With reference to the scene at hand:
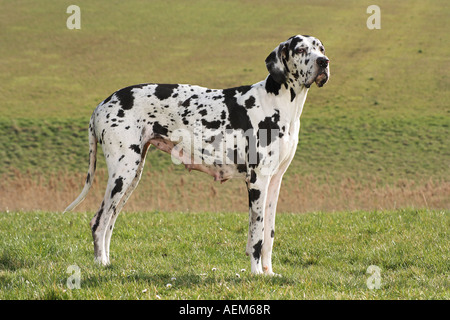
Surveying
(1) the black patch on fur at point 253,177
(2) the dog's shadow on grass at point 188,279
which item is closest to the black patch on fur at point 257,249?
(2) the dog's shadow on grass at point 188,279

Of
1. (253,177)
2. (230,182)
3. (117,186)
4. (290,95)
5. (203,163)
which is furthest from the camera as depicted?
(230,182)

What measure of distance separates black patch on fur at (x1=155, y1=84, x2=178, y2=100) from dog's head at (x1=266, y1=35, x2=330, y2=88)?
1.36 meters

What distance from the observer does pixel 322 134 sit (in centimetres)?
→ 2505

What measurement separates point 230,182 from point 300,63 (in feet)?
35.8

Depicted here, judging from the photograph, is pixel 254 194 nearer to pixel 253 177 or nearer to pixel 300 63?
pixel 253 177

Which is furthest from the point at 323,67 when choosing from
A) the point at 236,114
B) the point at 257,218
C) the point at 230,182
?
the point at 230,182

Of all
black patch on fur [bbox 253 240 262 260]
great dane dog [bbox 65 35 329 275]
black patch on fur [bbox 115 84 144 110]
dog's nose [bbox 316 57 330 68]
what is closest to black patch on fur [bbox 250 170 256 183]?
great dane dog [bbox 65 35 329 275]

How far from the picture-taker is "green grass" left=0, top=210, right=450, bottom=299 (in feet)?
18.2

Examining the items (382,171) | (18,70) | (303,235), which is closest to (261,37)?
(18,70)

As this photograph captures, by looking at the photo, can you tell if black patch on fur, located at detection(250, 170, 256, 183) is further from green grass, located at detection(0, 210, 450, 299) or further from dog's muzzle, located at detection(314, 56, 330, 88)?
dog's muzzle, located at detection(314, 56, 330, 88)

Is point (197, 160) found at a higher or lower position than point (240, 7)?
lower

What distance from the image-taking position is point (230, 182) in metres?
16.8

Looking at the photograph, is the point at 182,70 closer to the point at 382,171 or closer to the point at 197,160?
the point at 382,171

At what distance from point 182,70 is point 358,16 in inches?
679
